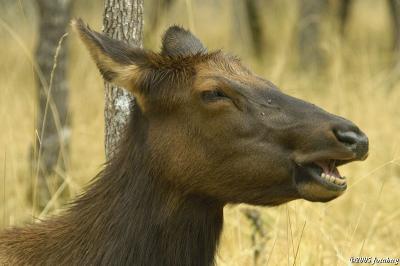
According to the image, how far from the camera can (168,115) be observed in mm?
4059

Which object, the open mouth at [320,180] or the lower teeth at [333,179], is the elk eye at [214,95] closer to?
the open mouth at [320,180]

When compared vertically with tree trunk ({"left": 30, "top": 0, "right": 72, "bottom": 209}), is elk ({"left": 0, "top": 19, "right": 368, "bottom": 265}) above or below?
below

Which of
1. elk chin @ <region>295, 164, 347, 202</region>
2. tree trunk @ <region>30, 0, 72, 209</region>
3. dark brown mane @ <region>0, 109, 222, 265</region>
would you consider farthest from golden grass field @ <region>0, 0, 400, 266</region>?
elk chin @ <region>295, 164, 347, 202</region>

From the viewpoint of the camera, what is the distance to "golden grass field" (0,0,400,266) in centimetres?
599

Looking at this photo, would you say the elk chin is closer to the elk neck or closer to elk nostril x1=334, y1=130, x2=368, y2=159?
elk nostril x1=334, y1=130, x2=368, y2=159

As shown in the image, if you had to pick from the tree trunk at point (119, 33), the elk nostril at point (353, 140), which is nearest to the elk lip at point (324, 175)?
the elk nostril at point (353, 140)

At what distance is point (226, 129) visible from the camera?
3.95m

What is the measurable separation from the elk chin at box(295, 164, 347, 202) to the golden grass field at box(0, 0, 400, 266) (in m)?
1.29

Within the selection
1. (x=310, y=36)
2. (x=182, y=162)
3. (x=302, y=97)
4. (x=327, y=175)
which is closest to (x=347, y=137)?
(x=327, y=175)

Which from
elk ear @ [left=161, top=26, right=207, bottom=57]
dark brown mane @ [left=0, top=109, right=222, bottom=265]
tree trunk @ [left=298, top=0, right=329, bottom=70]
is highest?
tree trunk @ [left=298, top=0, right=329, bottom=70]

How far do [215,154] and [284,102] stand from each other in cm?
39

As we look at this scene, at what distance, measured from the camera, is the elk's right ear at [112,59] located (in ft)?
13.1

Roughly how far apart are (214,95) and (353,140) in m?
0.70

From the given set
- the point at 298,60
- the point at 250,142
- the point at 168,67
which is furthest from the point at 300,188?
the point at 298,60
